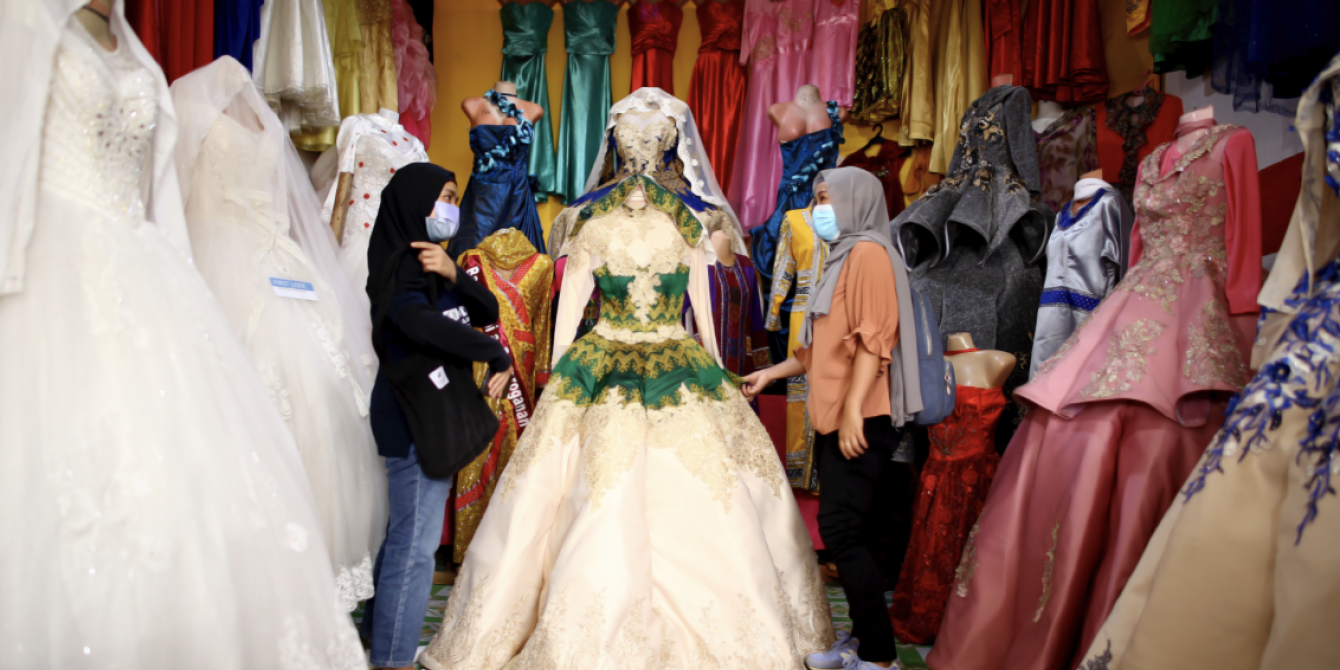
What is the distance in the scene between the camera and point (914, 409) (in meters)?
2.45

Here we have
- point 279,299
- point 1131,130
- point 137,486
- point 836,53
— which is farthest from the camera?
point 836,53

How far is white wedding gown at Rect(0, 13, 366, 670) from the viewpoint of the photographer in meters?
1.48

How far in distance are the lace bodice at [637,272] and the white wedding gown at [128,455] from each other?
1256 millimetres

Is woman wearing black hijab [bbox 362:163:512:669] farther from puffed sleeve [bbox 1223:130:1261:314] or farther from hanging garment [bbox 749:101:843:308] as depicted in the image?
hanging garment [bbox 749:101:843:308]

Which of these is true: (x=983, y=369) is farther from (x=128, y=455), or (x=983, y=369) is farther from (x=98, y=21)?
(x=98, y=21)

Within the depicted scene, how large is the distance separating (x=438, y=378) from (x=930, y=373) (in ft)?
4.80

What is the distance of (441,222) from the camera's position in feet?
7.80

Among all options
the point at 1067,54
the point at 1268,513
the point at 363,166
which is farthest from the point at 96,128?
the point at 1067,54

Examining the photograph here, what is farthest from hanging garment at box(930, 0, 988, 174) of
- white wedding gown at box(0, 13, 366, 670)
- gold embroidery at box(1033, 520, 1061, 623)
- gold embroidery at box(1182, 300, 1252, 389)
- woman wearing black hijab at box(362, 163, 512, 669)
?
white wedding gown at box(0, 13, 366, 670)

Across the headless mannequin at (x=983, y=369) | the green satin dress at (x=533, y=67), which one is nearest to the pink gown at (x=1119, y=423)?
the headless mannequin at (x=983, y=369)

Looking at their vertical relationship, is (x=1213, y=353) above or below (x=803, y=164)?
below

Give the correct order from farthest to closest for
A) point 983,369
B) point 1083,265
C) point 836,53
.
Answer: point 836,53 → point 1083,265 → point 983,369

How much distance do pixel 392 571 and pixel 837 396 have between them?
1399mm

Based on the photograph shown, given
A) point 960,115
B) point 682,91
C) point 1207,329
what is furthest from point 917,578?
point 682,91
